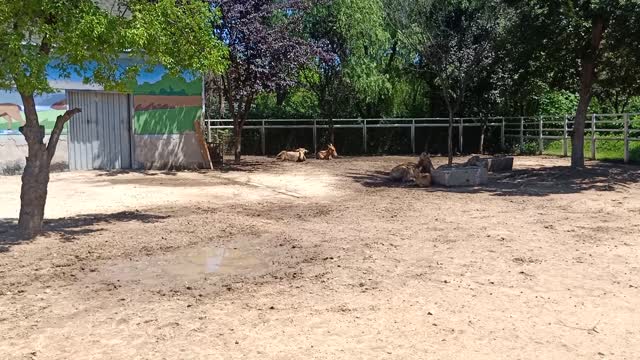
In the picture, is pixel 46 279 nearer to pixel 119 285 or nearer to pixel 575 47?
pixel 119 285

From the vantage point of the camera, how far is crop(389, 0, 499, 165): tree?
19.9 m

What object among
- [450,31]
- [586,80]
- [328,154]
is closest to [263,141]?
[328,154]

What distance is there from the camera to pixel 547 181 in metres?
14.9

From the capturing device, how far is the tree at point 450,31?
1988 cm

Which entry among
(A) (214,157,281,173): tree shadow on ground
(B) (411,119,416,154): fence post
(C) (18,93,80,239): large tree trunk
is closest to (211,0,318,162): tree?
(A) (214,157,281,173): tree shadow on ground

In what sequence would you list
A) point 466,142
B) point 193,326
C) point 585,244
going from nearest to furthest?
point 193,326 → point 585,244 → point 466,142

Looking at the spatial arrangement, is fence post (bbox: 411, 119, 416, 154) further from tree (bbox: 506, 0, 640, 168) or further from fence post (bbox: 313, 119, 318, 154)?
tree (bbox: 506, 0, 640, 168)

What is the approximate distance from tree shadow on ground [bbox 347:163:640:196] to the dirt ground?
107 centimetres

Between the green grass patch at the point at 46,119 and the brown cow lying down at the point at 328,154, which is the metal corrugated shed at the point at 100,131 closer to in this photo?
the green grass patch at the point at 46,119

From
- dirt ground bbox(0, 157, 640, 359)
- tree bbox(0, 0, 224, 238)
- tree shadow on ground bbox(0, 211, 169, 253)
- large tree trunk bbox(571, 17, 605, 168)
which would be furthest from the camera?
large tree trunk bbox(571, 17, 605, 168)

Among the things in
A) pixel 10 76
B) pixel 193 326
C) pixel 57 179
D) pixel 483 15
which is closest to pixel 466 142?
pixel 483 15

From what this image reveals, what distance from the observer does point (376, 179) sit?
1661 cm

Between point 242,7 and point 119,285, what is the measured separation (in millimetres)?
13331

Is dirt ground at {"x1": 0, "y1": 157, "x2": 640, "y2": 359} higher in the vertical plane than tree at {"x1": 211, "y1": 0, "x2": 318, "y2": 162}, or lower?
lower
